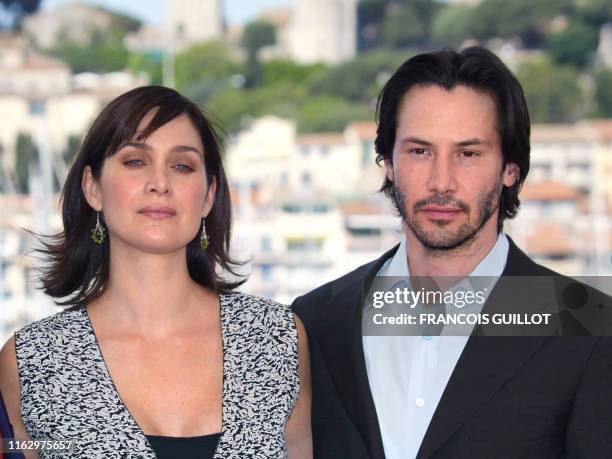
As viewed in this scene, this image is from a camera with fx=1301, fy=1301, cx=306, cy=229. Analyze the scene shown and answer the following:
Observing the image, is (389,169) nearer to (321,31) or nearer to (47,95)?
(47,95)

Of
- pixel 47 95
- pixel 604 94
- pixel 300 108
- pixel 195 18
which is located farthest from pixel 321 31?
pixel 604 94

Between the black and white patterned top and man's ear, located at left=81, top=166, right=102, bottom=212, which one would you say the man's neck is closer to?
the black and white patterned top

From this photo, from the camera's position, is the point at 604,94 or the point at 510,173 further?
the point at 604,94

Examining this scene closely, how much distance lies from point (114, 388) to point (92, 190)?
0.86 ft

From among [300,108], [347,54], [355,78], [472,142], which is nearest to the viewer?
[472,142]

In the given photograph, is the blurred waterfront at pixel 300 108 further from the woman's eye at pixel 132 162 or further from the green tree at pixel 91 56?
the woman's eye at pixel 132 162

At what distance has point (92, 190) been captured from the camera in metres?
1.67

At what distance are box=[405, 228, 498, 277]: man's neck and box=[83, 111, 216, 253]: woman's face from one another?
30cm

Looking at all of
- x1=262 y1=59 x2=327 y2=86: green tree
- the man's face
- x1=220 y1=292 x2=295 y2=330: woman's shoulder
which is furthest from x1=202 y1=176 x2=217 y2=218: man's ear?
x1=262 y1=59 x2=327 y2=86: green tree

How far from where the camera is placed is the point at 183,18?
5353cm

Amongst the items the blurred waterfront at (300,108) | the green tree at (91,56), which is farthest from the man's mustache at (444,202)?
the green tree at (91,56)

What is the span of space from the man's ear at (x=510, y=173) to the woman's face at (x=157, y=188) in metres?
0.40

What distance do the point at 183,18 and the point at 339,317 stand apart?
5279cm

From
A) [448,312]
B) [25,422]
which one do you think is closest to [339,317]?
[448,312]
